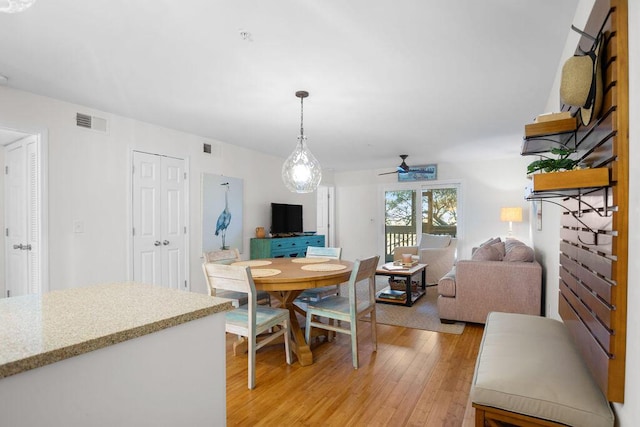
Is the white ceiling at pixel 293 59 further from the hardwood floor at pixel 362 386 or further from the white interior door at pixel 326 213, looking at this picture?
the white interior door at pixel 326 213

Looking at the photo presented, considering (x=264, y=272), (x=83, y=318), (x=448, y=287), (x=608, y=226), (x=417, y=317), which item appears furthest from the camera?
(x=417, y=317)

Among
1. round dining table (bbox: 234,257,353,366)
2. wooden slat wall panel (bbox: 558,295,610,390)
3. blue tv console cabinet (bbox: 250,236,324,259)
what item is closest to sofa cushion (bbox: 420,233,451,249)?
blue tv console cabinet (bbox: 250,236,324,259)

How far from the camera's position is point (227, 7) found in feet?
6.05

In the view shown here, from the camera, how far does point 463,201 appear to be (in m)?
6.78

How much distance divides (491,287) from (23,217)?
4.69 meters

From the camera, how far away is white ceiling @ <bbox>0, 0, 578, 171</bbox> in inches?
74.8

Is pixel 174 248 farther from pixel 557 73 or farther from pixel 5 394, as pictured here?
pixel 557 73

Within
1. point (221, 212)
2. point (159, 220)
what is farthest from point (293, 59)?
point (221, 212)

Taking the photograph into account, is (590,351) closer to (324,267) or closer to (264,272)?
(324,267)

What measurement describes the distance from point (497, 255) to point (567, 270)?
2141 millimetres

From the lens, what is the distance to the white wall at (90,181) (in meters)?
3.20

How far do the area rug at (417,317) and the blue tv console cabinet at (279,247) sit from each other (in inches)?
71.6

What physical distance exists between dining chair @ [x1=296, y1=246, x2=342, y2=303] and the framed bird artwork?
60.1 inches

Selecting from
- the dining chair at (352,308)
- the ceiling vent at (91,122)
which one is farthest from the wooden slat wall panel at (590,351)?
the ceiling vent at (91,122)
